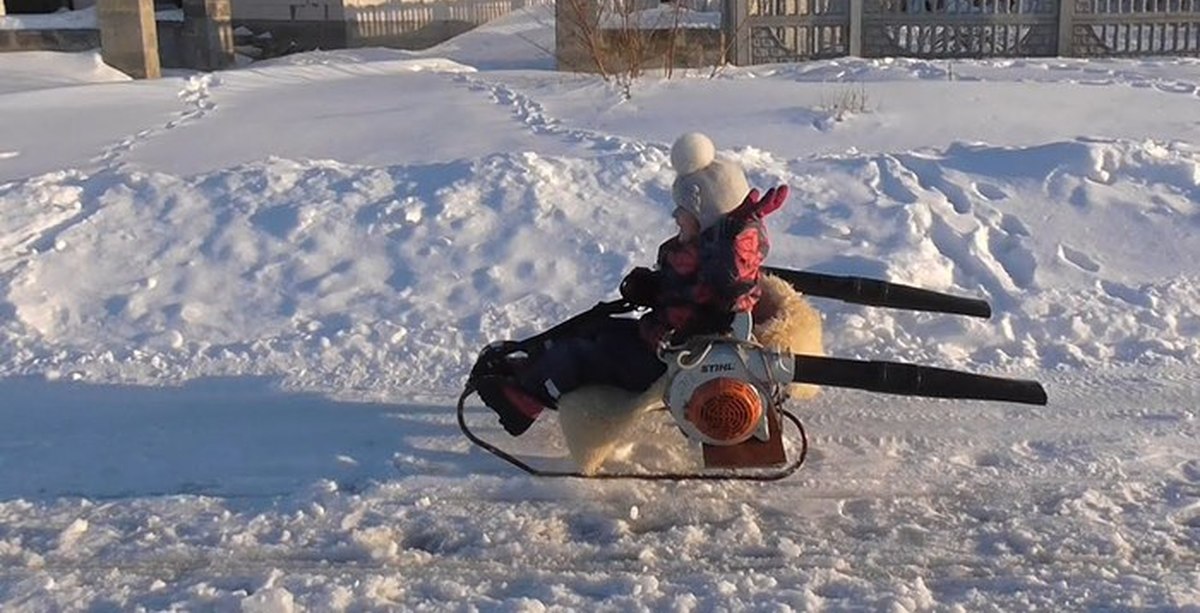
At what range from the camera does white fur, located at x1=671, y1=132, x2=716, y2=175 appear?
13.3 ft

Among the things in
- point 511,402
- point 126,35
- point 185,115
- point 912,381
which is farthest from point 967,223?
point 126,35

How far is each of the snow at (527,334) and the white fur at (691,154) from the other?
0.99 metres

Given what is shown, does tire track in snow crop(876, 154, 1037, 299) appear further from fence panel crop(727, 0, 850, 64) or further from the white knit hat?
fence panel crop(727, 0, 850, 64)

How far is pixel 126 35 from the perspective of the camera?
1673 centimetres

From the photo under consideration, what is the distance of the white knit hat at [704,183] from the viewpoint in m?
4.00

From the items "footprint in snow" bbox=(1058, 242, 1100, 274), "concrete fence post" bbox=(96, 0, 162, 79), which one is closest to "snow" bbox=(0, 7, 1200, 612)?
"footprint in snow" bbox=(1058, 242, 1100, 274)

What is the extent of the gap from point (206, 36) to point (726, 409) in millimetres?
17605

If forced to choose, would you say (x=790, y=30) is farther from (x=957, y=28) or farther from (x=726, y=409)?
(x=726, y=409)

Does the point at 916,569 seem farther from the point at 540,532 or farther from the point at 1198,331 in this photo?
the point at 1198,331

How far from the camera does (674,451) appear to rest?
441 centimetres

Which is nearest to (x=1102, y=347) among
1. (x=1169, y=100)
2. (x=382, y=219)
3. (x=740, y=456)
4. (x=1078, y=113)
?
(x=740, y=456)

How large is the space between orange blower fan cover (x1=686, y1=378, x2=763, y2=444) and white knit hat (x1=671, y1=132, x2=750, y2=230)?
52 cm

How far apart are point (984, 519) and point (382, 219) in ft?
12.0

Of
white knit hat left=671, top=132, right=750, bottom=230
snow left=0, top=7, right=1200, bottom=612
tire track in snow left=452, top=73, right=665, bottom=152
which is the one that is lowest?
snow left=0, top=7, right=1200, bottom=612
